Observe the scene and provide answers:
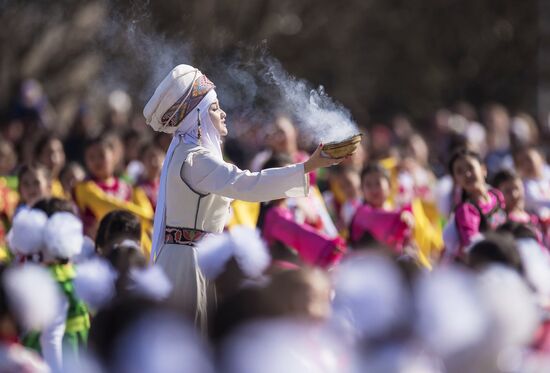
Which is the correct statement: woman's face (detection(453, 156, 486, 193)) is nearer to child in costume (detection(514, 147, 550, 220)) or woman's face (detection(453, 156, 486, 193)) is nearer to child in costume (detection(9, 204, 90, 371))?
child in costume (detection(514, 147, 550, 220))

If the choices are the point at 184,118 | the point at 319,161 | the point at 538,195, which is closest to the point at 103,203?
the point at 184,118

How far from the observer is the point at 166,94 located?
499 cm

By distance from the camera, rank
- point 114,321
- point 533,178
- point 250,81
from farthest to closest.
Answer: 1. point 533,178
2. point 250,81
3. point 114,321

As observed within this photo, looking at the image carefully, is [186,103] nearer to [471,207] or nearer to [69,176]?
[471,207]

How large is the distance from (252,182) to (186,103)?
52 centimetres

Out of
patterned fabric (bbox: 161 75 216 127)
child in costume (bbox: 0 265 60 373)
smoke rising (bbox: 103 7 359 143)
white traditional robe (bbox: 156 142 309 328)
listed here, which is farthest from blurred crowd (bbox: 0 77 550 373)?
patterned fabric (bbox: 161 75 216 127)

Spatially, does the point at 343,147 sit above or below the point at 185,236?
above

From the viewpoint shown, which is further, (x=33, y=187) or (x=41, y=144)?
(x=41, y=144)

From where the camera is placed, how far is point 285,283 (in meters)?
3.63

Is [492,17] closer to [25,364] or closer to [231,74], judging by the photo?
[231,74]

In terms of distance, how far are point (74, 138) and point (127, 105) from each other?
2.17m

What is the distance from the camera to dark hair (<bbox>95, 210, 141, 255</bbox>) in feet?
20.4

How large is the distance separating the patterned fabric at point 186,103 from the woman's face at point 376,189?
2.70 metres

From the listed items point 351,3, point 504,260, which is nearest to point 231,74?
point 504,260
